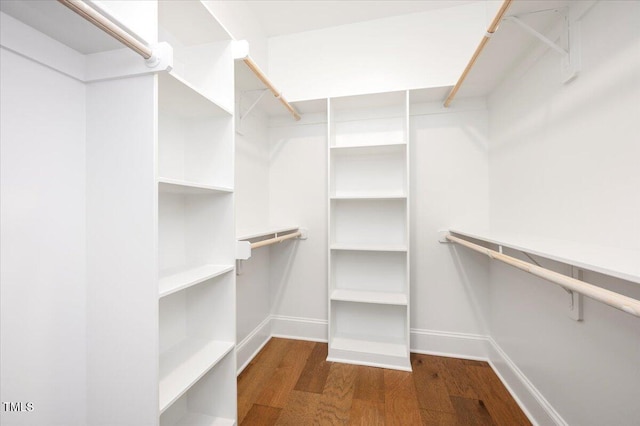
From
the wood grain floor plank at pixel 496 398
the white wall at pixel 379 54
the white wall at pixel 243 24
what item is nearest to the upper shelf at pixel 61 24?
the white wall at pixel 243 24

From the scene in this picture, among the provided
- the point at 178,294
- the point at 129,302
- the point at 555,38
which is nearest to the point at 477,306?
the point at 555,38

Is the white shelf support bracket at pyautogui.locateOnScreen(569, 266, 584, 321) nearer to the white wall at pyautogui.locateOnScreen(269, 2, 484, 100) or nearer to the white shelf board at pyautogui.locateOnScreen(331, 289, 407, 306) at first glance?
the white shelf board at pyautogui.locateOnScreen(331, 289, 407, 306)

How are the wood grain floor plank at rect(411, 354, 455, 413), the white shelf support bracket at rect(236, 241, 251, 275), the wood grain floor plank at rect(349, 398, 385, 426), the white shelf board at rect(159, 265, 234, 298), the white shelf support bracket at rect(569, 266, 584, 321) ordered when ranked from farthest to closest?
1. the wood grain floor plank at rect(411, 354, 455, 413)
2. the wood grain floor plank at rect(349, 398, 385, 426)
3. the white shelf support bracket at rect(236, 241, 251, 275)
4. the white shelf support bracket at rect(569, 266, 584, 321)
5. the white shelf board at rect(159, 265, 234, 298)

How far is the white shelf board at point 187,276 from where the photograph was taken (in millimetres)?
913

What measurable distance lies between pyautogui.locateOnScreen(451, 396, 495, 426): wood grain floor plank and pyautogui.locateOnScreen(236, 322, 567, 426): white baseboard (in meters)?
0.21

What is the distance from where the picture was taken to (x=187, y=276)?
1076 millimetres

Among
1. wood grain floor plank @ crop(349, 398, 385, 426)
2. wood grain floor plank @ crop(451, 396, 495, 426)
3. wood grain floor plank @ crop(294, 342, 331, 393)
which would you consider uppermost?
wood grain floor plank @ crop(294, 342, 331, 393)

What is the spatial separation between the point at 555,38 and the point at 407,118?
2.64 ft

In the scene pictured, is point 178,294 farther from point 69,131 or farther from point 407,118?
point 407,118

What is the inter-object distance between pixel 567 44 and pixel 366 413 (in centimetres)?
203

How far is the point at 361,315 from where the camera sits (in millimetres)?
2160

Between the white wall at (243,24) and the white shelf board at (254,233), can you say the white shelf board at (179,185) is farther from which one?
the white wall at (243,24)

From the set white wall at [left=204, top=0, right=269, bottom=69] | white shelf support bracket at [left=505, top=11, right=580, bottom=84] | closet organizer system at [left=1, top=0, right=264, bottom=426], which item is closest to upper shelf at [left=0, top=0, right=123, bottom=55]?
closet organizer system at [left=1, top=0, right=264, bottom=426]

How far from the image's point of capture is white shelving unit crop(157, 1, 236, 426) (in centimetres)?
119
